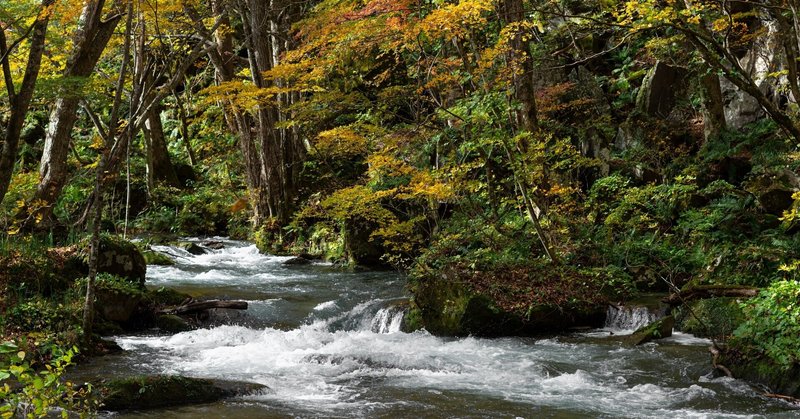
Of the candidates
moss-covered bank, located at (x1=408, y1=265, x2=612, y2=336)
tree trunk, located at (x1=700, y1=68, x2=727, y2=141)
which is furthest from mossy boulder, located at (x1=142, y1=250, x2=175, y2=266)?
tree trunk, located at (x1=700, y1=68, x2=727, y2=141)

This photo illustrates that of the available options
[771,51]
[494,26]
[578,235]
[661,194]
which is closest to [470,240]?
[578,235]

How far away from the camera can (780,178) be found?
11562mm

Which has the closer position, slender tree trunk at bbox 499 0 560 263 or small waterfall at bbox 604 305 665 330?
small waterfall at bbox 604 305 665 330

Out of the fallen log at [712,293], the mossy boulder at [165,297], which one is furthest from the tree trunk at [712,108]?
the mossy boulder at [165,297]

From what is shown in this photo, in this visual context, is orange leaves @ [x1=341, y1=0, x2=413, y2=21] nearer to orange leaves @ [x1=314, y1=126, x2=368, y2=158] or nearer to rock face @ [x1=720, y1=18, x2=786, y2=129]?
orange leaves @ [x1=314, y1=126, x2=368, y2=158]

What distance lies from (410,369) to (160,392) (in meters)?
2.92

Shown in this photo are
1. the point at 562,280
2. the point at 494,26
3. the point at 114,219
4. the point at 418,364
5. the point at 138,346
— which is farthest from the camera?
the point at 114,219

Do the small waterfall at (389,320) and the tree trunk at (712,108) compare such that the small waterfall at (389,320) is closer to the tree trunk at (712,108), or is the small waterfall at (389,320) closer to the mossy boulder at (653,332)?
the mossy boulder at (653,332)

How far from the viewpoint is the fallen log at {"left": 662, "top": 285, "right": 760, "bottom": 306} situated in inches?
346

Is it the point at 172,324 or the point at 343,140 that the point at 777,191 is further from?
the point at 172,324

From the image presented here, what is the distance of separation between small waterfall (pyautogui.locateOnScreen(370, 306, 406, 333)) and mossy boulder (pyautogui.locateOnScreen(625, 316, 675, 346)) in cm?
338

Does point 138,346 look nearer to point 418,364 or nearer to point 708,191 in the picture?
point 418,364

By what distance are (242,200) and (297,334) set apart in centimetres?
1262

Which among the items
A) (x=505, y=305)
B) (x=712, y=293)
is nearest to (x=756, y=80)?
(x=712, y=293)
